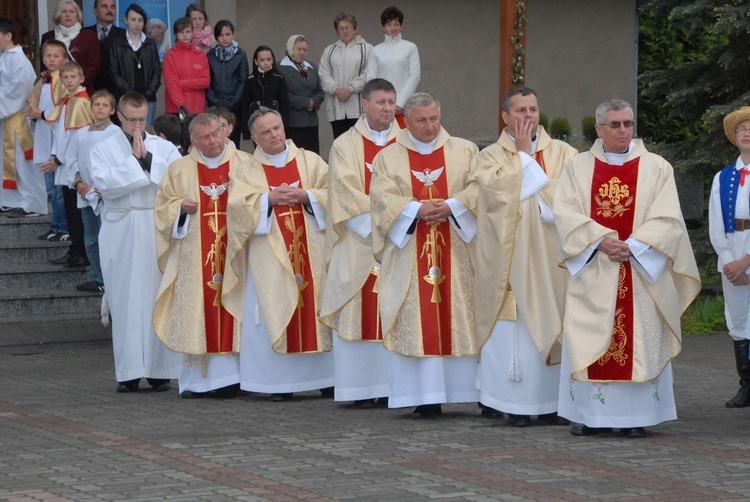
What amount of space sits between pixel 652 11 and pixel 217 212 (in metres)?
A: 6.06

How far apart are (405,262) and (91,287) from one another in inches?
188

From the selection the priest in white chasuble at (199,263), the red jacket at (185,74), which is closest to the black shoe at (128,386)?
the priest in white chasuble at (199,263)

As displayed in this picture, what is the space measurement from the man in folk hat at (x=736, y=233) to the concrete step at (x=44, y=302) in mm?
6002

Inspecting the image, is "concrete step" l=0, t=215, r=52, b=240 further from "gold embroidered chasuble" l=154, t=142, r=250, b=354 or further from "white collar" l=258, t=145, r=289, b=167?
"white collar" l=258, t=145, r=289, b=167

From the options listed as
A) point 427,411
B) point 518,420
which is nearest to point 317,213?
point 427,411

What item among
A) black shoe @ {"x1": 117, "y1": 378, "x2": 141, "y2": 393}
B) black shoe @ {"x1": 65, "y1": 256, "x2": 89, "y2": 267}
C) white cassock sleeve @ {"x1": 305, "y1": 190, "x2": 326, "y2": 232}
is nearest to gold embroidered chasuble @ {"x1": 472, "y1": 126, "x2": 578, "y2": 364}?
white cassock sleeve @ {"x1": 305, "y1": 190, "x2": 326, "y2": 232}

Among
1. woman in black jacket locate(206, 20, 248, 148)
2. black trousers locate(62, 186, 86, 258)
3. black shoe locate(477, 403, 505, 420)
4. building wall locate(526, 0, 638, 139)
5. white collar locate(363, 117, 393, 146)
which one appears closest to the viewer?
black shoe locate(477, 403, 505, 420)

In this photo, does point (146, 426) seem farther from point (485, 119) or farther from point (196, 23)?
point (485, 119)

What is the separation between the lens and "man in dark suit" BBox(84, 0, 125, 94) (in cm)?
1434

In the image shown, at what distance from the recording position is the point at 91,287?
13.4 metres

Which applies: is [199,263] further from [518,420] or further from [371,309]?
[518,420]

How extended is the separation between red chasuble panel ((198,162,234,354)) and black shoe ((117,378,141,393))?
28.6 inches

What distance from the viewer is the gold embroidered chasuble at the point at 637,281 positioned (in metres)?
8.52

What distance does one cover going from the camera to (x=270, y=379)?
33.8 ft
